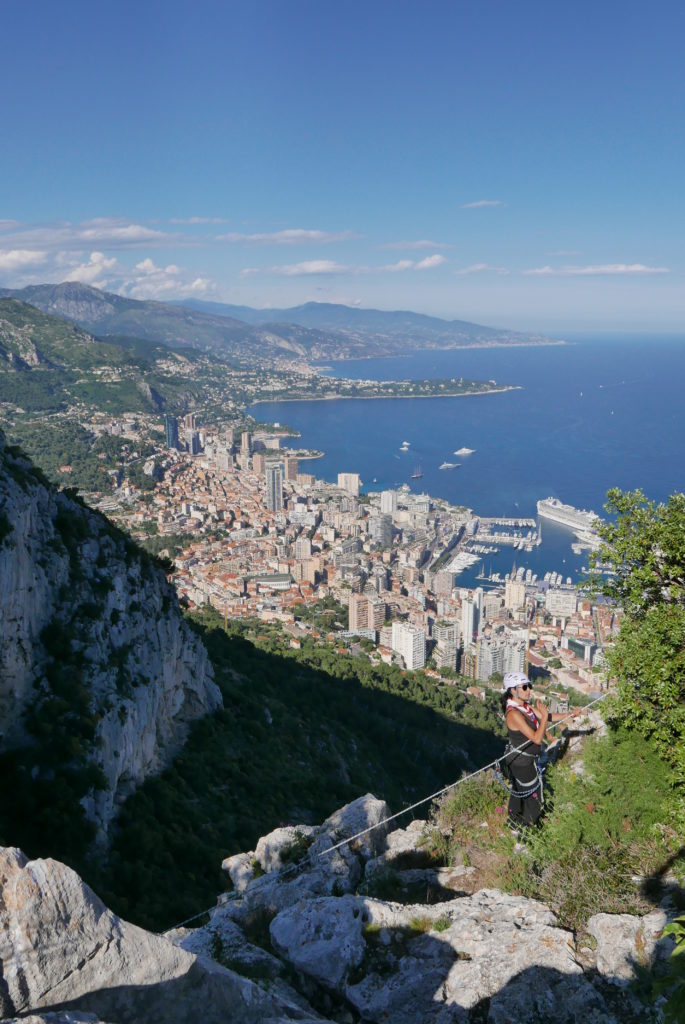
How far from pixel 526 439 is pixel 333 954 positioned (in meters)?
75.1

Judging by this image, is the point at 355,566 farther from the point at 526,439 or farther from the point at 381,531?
the point at 526,439

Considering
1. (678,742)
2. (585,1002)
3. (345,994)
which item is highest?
(678,742)

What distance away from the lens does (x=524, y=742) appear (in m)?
4.04

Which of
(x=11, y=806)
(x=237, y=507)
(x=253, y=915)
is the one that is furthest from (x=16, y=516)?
(x=237, y=507)

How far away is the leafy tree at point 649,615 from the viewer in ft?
13.7

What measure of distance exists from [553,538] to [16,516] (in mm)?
41161

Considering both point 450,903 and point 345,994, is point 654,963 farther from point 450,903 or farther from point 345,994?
point 345,994

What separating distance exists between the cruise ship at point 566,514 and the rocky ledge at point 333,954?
139 feet

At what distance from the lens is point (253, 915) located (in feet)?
13.2

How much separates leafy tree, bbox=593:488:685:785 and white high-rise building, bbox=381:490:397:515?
47.9m

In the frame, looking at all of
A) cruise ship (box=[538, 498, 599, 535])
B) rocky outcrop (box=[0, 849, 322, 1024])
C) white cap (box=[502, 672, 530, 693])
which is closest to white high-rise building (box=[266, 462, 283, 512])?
cruise ship (box=[538, 498, 599, 535])

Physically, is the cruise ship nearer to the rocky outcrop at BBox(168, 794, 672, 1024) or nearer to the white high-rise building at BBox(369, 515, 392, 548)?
the white high-rise building at BBox(369, 515, 392, 548)

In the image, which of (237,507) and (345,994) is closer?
(345,994)

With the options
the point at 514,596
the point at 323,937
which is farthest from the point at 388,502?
the point at 323,937
